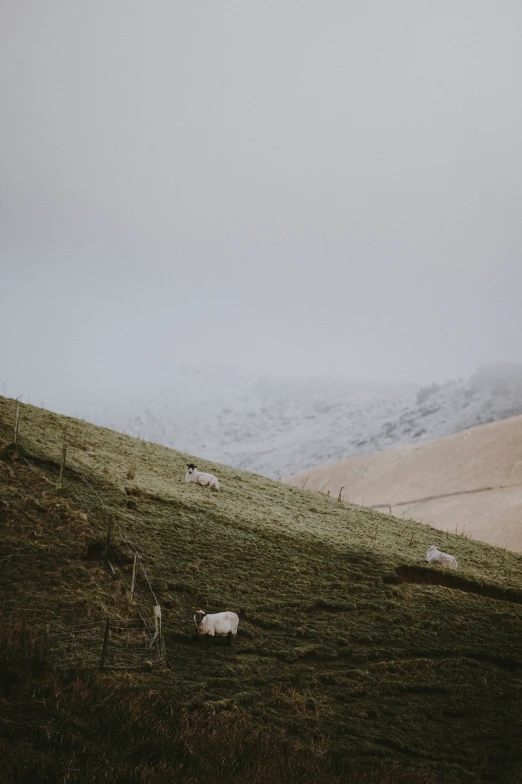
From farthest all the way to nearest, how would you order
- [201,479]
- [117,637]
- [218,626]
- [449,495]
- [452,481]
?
[452,481] → [449,495] → [201,479] → [218,626] → [117,637]

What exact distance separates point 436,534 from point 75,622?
1017cm

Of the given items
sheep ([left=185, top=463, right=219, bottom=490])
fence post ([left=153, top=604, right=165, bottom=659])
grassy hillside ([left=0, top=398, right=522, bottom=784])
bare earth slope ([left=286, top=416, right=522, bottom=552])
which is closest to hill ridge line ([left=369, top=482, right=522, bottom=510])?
bare earth slope ([left=286, top=416, right=522, bottom=552])

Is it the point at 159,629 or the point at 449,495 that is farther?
the point at 449,495

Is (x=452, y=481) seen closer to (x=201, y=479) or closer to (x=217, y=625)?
(x=201, y=479)

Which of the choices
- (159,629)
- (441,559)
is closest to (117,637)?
(159,629)

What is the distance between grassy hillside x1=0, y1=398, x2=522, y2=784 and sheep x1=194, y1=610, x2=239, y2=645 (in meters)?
0.14

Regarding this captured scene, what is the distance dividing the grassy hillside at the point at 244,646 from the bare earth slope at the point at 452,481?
7313 millimetres

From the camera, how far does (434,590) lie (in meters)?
9.29

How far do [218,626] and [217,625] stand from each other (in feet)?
0.05

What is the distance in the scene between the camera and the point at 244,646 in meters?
6.82

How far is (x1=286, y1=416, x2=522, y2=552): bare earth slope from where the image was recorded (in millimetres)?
18578

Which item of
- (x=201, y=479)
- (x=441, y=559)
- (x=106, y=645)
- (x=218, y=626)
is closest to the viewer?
(x=106, y=645)

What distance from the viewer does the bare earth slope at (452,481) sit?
1858cm

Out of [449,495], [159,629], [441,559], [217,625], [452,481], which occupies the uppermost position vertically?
[452,481]
